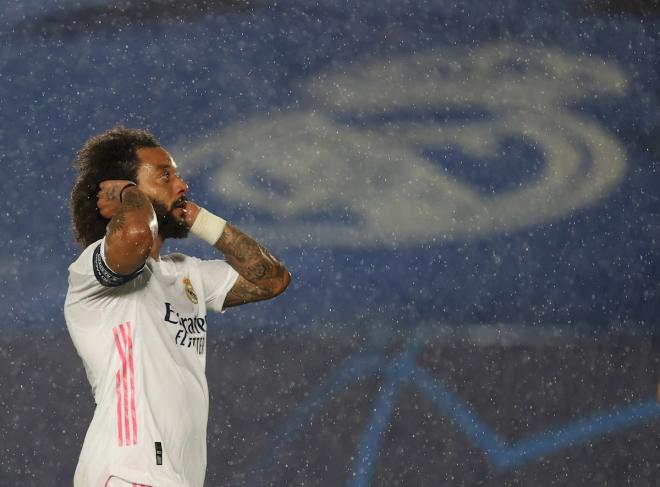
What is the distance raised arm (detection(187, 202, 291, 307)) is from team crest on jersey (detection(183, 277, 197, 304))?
0.28ft

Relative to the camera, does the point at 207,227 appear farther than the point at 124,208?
Yes

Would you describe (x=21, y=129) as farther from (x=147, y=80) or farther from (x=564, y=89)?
(x=564, y=89)

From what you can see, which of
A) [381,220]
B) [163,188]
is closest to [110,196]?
[163,188]

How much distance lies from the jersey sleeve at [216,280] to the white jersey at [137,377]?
19 cm

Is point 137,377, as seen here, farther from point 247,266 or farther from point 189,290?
point 247,266

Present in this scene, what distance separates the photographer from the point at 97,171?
2014 millimetres

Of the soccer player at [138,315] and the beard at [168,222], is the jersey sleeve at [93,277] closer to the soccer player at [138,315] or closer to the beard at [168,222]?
the soccer player at [138,315]

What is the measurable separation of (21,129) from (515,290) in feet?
6.61

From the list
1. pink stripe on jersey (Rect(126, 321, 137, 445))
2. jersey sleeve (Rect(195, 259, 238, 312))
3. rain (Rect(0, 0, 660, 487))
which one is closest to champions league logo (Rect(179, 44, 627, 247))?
rain (Rect(0, 0, 660, 487))

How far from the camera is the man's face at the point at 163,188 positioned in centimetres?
196

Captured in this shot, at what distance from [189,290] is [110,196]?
260 millimetres

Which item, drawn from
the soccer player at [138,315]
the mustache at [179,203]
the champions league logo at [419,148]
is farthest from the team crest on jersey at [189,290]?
the champions league logo at [419,148]

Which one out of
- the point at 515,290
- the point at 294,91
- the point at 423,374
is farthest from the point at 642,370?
the point at 294,91

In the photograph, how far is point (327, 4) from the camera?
166 inches
